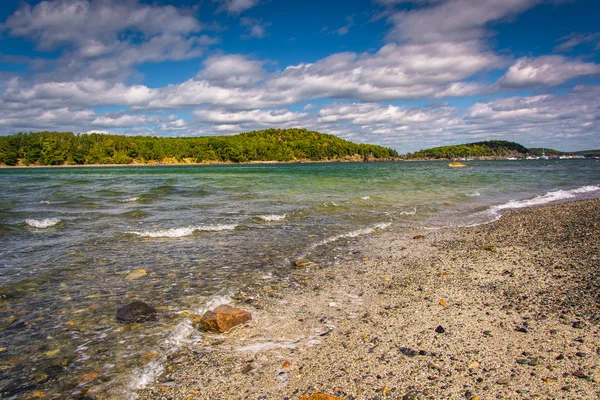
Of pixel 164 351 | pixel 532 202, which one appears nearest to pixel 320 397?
pixel 164 351

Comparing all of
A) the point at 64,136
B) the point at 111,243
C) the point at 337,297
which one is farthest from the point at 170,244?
the point at 64,136

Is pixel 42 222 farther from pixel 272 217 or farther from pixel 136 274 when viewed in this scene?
pixel 272 217

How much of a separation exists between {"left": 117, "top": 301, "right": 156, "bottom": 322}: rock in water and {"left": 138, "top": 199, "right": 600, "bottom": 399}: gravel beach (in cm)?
127

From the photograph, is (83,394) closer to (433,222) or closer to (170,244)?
(170,244)

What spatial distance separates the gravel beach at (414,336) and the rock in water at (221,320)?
4.2 inches

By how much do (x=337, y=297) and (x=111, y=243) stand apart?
768 cm

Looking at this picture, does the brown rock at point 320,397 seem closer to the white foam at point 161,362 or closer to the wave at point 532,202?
the white foam at point 161,362

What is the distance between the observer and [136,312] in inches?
215

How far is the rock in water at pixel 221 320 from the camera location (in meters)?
4.88

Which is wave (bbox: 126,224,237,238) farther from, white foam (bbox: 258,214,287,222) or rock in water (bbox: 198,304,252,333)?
rock in water (bbox: 198,304,252,333)

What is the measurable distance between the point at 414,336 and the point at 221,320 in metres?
2.71

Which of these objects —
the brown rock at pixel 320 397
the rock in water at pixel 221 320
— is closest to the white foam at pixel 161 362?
the rock in water at pixel 221 320

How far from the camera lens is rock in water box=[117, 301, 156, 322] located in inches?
210

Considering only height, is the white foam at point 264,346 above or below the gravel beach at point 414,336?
below
